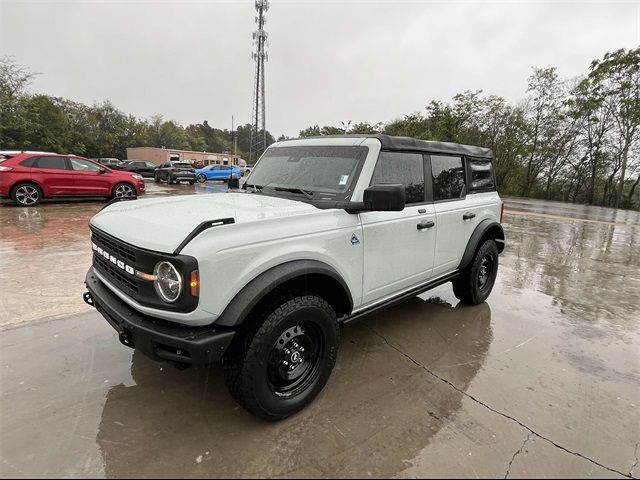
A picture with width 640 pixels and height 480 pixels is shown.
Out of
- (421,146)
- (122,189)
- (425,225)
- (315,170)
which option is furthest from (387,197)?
(122,189)

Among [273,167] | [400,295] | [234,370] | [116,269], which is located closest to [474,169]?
[400,295]

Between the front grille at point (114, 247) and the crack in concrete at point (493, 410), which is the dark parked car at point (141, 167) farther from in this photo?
the crack in concrete at point (493, 410)

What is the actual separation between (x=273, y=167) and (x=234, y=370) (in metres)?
2.10

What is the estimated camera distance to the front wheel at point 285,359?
216 cm

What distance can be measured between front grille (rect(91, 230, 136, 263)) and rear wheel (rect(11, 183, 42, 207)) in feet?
34.6

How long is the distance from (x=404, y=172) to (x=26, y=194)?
1206cm

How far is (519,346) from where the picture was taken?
3562 mm

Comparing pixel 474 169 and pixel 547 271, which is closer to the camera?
pixel 474 169

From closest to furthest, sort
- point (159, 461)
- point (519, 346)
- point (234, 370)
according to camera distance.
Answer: point (159, 461), point (234, 370), point (519, 346)

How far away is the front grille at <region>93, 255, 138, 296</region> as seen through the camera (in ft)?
7.52

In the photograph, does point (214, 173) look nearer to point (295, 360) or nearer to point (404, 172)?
point (404, 172)

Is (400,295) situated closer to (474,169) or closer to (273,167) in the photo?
(273,167)

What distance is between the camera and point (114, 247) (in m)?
2.45

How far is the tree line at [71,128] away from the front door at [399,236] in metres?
45.2
